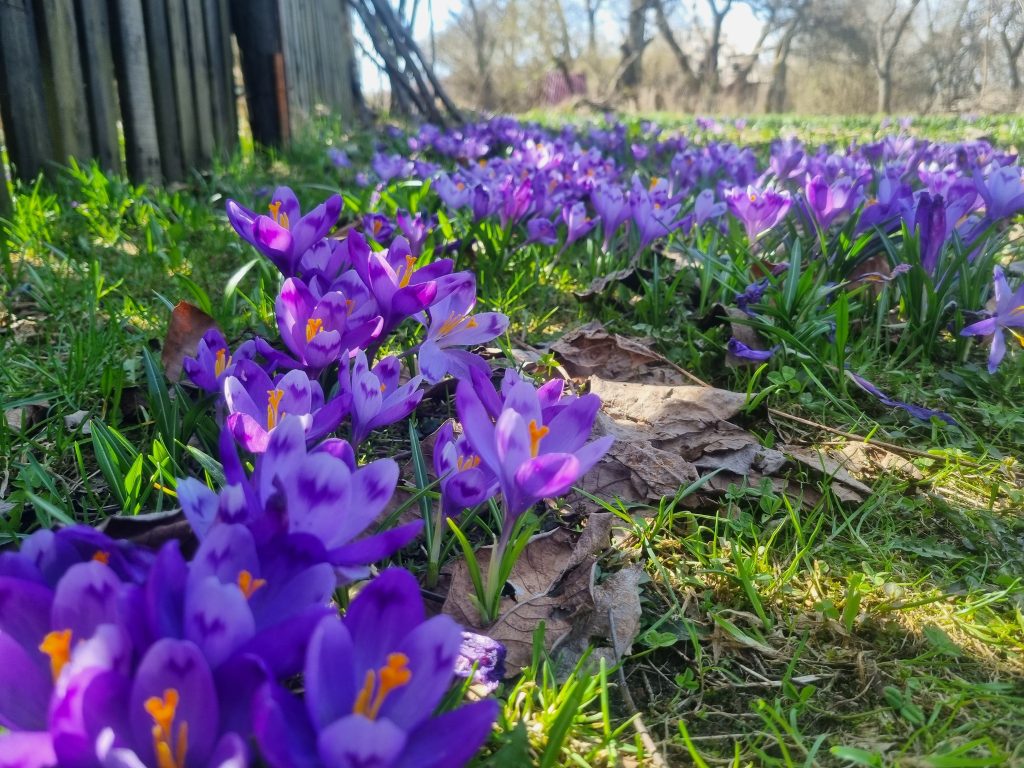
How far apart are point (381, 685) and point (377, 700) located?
17mm

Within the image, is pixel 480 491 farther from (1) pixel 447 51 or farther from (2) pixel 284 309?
(1) pixel 447 51

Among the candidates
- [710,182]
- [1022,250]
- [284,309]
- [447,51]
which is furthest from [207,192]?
[447,51]

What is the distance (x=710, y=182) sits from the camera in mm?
3740

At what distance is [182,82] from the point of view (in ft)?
11.9

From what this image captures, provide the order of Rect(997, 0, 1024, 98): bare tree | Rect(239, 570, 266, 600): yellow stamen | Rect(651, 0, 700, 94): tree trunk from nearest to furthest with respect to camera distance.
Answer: Rect(239, 570, 266, 600): yellow stamen, Rect(997, 0, 1024, 98): bare tree, Rect(651, 0, 700, 94): tree trunk

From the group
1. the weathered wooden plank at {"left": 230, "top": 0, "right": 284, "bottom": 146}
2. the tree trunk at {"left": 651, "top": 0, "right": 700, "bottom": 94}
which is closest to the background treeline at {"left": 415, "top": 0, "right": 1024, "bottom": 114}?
the tree trunk at {"left": 651, "top": 0, "right": 700, "bottom": 94}

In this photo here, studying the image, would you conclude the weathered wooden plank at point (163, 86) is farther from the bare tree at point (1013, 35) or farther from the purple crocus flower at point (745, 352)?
the bare tree at point (1013, 35)

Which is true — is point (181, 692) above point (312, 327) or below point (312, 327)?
below

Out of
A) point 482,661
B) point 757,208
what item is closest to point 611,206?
point 757,208

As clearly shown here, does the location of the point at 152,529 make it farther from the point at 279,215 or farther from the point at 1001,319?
the point at 1001,319

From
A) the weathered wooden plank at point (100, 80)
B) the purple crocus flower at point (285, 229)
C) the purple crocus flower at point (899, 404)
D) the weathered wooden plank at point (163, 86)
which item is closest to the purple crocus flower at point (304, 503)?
the purple crocus flower at point (285, 229)

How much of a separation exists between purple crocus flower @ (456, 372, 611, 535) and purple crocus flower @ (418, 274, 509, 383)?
0.31m

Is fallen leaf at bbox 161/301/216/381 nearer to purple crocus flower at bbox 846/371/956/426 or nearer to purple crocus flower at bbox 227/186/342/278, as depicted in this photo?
purple crocus flower at bbox 227/186/342/278

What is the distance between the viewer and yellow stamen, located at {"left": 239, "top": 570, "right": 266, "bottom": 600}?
658mm
